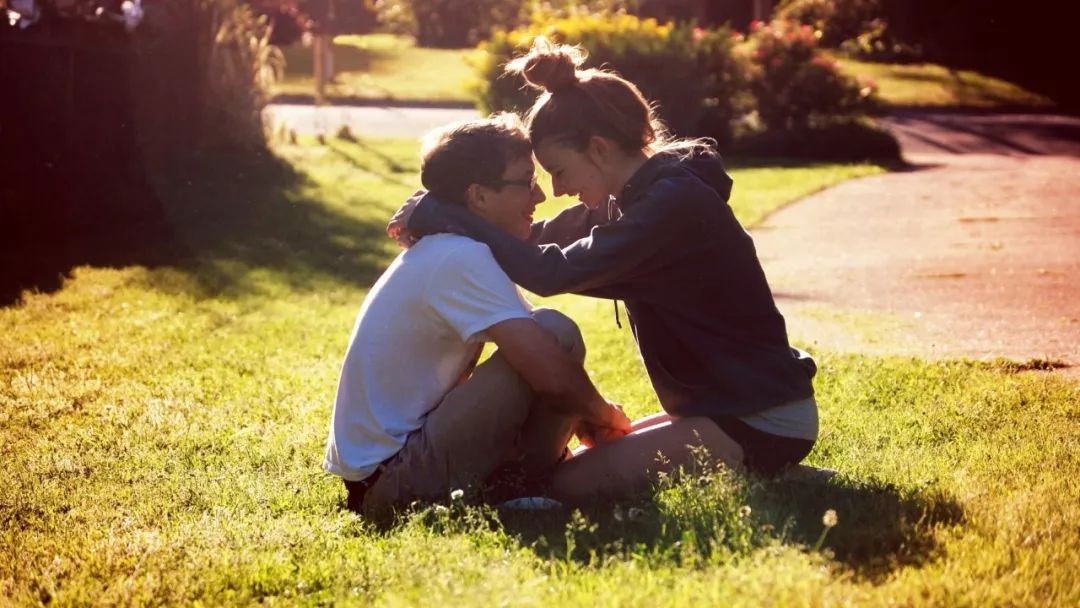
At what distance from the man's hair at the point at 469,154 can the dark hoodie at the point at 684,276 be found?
0.26ft

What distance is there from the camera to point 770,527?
3502mm

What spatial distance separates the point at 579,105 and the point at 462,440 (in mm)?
1112

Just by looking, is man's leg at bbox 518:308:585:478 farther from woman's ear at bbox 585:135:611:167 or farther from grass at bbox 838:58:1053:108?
grass at bbox 838:58:1053:108

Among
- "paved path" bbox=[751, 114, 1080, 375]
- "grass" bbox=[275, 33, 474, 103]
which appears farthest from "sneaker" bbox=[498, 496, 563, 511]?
"grass" bbox=[275, 33, 474, 103]

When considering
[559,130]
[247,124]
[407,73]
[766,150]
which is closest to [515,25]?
[407,73]

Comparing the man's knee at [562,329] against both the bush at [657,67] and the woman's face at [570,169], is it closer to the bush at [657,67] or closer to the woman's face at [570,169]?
the woman's face at [570,169]

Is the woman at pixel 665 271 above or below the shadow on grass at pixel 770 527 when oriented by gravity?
above

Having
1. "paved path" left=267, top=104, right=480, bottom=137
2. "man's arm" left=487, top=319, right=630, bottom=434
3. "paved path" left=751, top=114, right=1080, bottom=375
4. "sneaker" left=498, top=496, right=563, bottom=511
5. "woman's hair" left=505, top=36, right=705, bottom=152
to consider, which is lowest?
"paved path" left=267, top=104, right=480, bottom=137

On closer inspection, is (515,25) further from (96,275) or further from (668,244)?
(668,244)

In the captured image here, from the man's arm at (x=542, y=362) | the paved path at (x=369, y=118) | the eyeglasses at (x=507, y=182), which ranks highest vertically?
the eyeglasses at (x=507, y=182)

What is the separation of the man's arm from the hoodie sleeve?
0.15 m

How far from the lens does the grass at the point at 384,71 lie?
27.0 m

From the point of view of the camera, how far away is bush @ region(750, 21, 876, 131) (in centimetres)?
1839

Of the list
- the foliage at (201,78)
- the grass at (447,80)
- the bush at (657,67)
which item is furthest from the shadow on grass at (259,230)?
the grass at (447,80)
